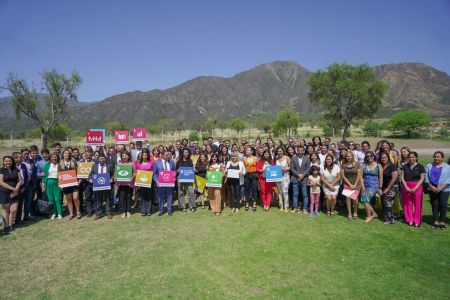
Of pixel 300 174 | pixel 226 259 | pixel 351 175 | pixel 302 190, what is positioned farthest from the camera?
pixel 302 190

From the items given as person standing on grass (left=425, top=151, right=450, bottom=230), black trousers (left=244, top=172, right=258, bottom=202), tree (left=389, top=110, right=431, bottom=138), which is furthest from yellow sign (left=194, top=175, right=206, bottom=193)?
tree (left=389, top=110, right=431, bottom=138)

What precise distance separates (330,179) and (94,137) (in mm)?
10231

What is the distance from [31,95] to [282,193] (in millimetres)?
33514

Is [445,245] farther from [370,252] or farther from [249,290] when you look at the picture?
[249,290]

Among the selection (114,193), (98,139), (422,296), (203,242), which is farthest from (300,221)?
(98,139)

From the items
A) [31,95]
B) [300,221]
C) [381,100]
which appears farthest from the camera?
[381,100]

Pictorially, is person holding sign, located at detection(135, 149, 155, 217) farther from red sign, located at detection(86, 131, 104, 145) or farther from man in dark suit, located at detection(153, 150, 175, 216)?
red sign, located at detection(86, 131, 104, 145)

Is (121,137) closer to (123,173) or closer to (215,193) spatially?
(123,173)

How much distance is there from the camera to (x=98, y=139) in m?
12.8

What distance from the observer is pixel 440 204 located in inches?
277

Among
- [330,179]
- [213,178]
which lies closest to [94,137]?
[213,178]

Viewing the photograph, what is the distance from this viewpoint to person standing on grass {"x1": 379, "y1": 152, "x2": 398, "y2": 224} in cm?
743

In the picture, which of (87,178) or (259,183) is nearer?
(87,178)

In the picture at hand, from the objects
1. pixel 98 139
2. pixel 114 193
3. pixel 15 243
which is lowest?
pixel 15 243
